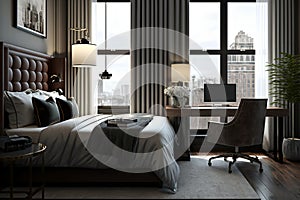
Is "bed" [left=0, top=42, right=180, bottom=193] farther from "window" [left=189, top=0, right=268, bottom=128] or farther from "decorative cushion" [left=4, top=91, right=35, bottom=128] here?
"window" [left=189, top=0, right=268, bottom=128]

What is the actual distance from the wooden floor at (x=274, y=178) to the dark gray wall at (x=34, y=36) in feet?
10.4

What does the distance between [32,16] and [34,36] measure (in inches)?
10.9

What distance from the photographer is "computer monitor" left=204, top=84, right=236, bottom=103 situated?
5156 mm

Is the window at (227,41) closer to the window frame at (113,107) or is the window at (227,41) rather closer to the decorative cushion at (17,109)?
the window frame at (113,107)

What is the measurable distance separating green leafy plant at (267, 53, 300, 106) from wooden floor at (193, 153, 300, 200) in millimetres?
929

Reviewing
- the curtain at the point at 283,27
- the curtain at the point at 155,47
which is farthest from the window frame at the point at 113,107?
the curtain at the point at 283,27

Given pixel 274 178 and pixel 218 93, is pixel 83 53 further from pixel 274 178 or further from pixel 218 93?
pixel 274 178

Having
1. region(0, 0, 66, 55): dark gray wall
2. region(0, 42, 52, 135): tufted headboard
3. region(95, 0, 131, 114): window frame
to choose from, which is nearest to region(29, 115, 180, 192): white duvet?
region(0, 42, 52, 135): tufted headboard

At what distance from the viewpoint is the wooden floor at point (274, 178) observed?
3.26 meters

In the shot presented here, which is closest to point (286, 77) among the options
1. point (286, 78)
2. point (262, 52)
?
point (286, 78)

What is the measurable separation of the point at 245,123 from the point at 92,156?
6.30 feet

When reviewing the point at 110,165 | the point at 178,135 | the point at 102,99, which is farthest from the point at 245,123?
the point at 102,99

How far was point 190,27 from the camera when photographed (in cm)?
566

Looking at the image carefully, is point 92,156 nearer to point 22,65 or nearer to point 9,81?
point 9,81
